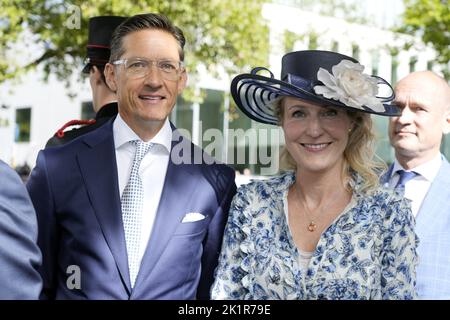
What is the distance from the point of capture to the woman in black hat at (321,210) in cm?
244

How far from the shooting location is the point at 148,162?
2754mm

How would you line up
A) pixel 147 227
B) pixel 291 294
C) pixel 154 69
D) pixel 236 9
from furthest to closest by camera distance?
pixel 236 9 < pixel 154 69 < pixel 147 227 < pixel 291 294

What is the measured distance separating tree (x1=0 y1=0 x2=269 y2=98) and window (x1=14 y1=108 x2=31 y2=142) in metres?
16.6

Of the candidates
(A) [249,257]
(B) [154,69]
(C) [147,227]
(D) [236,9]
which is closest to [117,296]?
(C) [147,227]

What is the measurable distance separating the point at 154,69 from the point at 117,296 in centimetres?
99

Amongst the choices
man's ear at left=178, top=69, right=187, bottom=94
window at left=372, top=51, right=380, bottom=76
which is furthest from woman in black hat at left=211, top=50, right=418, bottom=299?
window at left=372, top=51, right=380, bottom=76

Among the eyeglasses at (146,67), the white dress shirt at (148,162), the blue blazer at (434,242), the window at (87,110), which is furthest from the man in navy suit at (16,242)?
the window at (87,110)

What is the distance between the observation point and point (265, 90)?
112 inches

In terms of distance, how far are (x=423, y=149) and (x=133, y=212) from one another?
63.3 inches

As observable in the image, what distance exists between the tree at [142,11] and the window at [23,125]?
16.6 m

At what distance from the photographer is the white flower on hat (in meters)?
2.60

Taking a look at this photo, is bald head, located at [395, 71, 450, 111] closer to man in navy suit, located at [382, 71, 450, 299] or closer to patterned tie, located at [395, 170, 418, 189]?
man in navy suit, located at [382, 71, 450, 299]

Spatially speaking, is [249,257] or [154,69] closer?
[249,257]

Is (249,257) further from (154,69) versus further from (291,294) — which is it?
(154,69)
